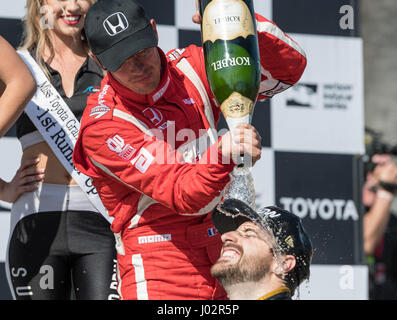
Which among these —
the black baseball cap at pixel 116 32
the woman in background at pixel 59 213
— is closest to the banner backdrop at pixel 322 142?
the woman in background at pixel 59 213

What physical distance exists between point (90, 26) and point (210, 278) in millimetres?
796

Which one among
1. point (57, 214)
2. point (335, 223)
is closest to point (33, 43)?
point (57, 214)

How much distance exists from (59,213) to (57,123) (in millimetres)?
317

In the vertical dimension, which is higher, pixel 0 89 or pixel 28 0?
pixel 28 0

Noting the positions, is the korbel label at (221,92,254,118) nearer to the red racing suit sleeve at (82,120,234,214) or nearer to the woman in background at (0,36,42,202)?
the red racing suit sleeve at (82,120,234,214)

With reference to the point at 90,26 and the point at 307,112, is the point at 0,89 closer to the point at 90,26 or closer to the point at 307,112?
the point at 90,26

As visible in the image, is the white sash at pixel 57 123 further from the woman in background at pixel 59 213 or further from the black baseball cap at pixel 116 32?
the black baseball cap at pixel 116 32

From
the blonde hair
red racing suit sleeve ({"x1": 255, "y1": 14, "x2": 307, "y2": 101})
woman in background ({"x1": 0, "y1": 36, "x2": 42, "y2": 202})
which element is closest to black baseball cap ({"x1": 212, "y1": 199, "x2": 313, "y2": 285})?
red racing suit sleeve ({"x1": 255, "y1": 14, "x2": 307, "y2": 101})

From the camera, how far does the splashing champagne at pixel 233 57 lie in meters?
1.98

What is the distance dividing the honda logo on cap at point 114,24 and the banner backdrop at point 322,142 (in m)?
1.23

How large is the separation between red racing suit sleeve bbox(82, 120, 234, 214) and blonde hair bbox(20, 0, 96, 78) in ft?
2.39

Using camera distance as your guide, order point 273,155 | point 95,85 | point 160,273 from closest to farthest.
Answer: point 160,273
point 95,85
point 273,155

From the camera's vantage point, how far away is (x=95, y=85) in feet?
9.48

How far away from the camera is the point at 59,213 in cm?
284
